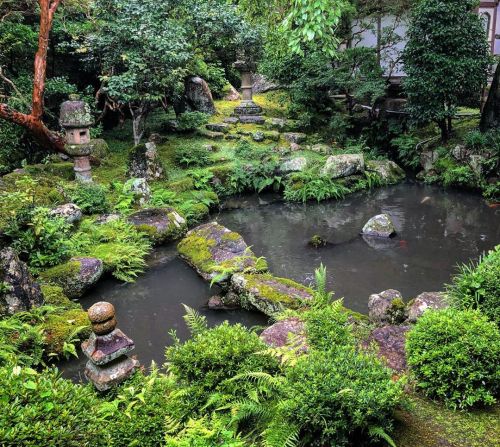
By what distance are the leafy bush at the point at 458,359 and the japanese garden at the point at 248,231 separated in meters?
0.02

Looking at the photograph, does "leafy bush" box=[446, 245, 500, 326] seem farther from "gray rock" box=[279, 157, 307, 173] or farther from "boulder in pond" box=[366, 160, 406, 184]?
"boulder in pond" box=[366, 160, 406, 184]

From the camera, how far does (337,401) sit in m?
3.24

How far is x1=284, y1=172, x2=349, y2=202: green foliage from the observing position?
14680mm

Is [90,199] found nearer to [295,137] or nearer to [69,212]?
[69,212]

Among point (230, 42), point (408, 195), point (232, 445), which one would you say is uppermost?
point (230, 42)

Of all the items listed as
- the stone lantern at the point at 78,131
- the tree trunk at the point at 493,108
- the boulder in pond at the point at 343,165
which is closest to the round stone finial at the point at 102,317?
the stone lantern at the point at 78,131

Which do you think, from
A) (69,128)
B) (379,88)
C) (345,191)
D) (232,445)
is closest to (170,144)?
(69,128)

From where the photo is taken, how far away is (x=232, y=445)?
2754mm

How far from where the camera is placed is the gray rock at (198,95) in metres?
18.0

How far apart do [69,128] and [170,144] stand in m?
4.74

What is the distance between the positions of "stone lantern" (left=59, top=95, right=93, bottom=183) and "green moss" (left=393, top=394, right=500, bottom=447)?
10.9 m

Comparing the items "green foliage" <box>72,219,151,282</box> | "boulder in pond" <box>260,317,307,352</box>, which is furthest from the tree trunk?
"boulder in pond" <box>260,317,307,352</box>

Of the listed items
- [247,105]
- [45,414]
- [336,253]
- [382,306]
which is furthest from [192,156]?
[45,414]

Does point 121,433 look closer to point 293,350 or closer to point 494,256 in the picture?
point 293,350
